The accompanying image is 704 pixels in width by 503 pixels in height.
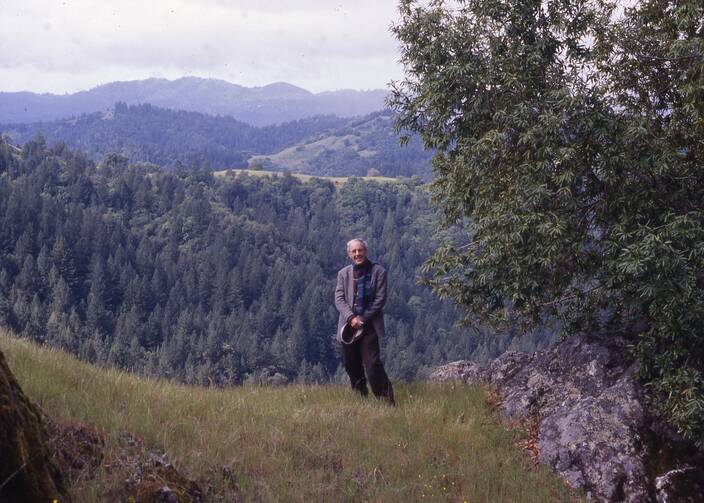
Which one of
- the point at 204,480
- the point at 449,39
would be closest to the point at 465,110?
the point at 449,39

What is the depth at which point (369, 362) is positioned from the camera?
8.77m

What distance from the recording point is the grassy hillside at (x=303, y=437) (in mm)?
6320

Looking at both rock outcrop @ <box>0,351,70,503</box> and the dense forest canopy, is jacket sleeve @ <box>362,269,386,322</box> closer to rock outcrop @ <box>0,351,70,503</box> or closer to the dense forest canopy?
rock outcrop @ <box>0,351,70,503</box>

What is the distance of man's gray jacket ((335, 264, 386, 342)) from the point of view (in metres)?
8.73

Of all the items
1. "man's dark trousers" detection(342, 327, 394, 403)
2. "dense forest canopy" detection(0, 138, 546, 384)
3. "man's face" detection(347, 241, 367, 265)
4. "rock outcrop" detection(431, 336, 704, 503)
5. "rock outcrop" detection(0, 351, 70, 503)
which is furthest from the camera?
"dense forest canopy" detection(0, 138, 546, 384)

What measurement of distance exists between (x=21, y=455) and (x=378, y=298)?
522 cm

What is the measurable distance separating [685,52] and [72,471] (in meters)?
8.37

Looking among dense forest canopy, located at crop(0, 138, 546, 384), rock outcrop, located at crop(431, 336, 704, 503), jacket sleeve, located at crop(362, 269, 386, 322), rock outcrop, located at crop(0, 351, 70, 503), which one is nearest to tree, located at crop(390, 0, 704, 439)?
rock outcrop, located at crop(431, 336, 704, 503)

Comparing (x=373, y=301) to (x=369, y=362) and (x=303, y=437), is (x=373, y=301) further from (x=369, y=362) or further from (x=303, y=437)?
(x=303, y=437)

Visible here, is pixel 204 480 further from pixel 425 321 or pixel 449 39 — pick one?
pixel 425 321

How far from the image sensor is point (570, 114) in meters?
9.21

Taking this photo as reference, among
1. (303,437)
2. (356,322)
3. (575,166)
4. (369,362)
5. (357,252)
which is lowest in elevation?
(303,437)

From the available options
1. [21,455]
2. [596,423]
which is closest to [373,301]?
[596,423]

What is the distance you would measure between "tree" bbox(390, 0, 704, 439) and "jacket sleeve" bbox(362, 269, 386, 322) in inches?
64.5
